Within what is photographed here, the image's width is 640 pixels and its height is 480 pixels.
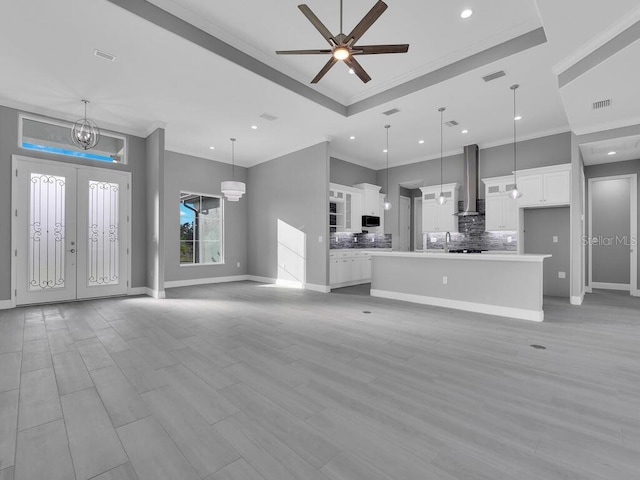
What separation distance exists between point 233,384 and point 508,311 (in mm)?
4114

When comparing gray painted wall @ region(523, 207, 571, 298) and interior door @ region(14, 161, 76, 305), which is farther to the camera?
gray painted wall @ region(523, 207, 571, 298)

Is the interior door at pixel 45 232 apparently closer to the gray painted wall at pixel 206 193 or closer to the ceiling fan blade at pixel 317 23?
the gray painted wall at pixel 206 193

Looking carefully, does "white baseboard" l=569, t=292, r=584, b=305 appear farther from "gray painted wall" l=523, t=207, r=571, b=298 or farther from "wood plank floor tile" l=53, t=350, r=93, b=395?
"wood plank floor tile" l=53, t=350, r=93, b=395

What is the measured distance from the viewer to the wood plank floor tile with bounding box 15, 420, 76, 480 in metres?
1.48

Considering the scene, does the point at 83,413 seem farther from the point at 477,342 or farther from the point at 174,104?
the point at 174,104

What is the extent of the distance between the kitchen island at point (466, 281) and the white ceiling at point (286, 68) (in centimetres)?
253

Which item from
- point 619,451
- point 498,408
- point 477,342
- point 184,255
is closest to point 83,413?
point 498,408

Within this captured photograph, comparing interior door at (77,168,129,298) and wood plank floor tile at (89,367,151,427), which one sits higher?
interior door at (77,168,129,298)

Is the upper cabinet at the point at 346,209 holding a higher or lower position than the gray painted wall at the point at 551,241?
higher

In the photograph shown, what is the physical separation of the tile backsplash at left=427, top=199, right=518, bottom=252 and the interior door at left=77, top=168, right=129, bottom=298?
7527 mm

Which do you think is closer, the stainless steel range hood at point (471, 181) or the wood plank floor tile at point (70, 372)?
the wood plank floor tile at point (70, 372)

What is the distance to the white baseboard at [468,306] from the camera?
4.37 meters

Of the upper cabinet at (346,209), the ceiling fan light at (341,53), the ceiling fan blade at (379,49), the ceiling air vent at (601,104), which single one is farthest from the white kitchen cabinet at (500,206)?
the ceiling fan light at (341,53)

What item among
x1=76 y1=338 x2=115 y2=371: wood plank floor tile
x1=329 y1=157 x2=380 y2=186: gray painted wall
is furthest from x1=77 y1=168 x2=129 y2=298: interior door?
x1=329 y1=157 x2=380 y2=186: gray painted wall
